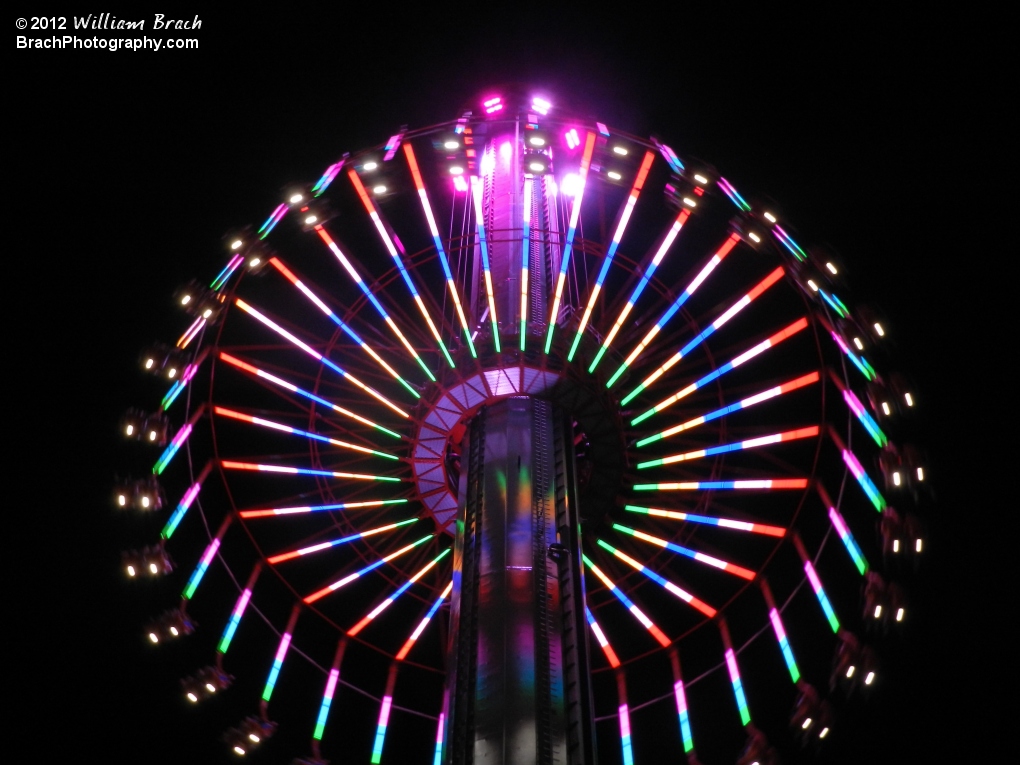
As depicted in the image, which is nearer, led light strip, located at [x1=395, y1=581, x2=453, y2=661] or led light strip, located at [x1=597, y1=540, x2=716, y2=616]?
led light strip, located at [x1=597, y1=540, x2=716, y2=616]

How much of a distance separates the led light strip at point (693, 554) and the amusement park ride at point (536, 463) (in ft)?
0.27

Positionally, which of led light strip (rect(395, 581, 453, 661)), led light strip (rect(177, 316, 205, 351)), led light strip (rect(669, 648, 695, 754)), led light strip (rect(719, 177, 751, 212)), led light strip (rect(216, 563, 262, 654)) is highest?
led light strip (rect(719, 177, 751, 212))

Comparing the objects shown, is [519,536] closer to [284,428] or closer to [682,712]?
[682,712]

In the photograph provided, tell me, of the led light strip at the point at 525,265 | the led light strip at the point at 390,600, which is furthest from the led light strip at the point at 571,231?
the led light strip at the point at 390,600

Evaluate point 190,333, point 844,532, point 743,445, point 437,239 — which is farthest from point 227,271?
point 844,532

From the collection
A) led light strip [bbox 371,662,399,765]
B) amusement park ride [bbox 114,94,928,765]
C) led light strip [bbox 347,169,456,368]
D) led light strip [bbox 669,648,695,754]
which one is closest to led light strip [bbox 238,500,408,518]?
amusement park ride [bbox 114,94,928,765]

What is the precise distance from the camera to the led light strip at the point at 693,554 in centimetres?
2294

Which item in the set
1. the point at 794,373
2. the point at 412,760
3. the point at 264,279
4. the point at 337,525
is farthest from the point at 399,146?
the point at 412,760

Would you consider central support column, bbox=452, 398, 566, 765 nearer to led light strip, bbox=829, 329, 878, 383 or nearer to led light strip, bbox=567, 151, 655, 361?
led light strip, bbox=567, 151, 655, 361

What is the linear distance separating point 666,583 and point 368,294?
32.8 feet

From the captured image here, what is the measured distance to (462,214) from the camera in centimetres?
2800

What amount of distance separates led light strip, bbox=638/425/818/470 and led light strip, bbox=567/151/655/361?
11.8 ft

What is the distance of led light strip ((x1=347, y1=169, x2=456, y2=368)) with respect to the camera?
21.4 metres

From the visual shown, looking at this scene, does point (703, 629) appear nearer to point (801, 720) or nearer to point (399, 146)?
point (801, 720)
